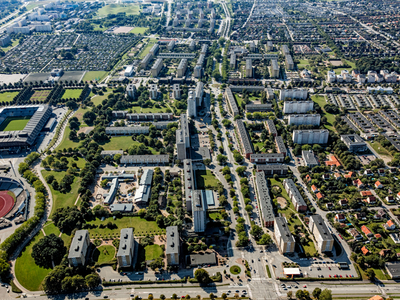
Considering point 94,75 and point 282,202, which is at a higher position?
point 94,75

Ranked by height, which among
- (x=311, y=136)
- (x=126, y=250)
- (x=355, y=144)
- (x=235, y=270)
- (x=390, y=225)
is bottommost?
(x=235, y=270)

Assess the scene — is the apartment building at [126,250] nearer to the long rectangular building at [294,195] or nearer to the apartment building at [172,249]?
the apartment building at [172,249]

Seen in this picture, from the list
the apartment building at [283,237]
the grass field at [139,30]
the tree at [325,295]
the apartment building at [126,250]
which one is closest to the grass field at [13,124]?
the apartment building at [126,250]

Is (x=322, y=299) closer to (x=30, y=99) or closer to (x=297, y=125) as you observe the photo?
(x=297, y=125)

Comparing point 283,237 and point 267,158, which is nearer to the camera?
point 283,237

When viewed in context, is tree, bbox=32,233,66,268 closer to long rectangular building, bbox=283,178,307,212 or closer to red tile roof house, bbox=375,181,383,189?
long rectangular building, bbox=283,178,307,212

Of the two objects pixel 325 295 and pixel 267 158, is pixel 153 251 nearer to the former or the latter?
pixel 325 295

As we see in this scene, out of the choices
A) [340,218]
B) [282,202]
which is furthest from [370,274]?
[282,202]
